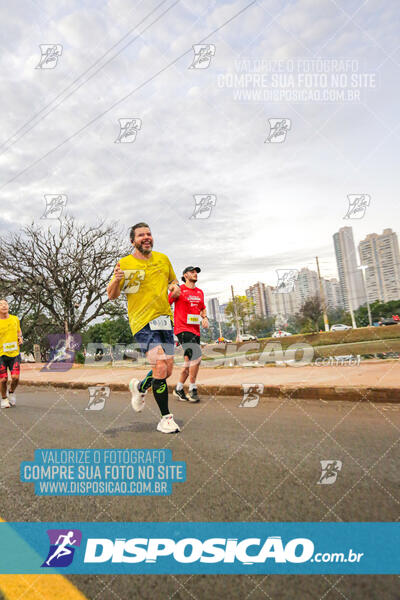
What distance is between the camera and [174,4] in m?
13.0

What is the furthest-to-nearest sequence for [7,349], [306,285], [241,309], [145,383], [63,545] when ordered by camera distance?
[306,285] → [241,309] → [7,349] → [145,383] → [63,545]

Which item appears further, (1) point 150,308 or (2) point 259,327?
(2) point 259,327

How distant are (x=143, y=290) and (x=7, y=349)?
13.7ft

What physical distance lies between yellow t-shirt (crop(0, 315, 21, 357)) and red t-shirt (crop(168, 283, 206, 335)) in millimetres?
2848

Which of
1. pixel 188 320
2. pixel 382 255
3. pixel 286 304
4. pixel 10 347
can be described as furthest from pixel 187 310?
pixel 286 304

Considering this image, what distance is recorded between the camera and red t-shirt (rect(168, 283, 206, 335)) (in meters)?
6.38

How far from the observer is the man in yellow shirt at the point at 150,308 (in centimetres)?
400

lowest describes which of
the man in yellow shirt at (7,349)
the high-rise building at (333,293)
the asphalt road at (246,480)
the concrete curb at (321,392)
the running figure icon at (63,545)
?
the concrete curb at (321,392)

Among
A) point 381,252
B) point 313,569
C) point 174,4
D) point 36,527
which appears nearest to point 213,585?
point 313,569

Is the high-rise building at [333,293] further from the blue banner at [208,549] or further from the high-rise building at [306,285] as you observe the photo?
the blue banner at [208,549]

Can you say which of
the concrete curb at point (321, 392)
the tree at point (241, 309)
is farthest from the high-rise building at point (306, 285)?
the concrete curb at point (321, 392)

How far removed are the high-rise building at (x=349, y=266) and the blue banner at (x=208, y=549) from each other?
193ft

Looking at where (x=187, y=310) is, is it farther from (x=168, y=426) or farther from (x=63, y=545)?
(x=63, y=545)

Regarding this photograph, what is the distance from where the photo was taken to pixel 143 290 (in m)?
4.08
